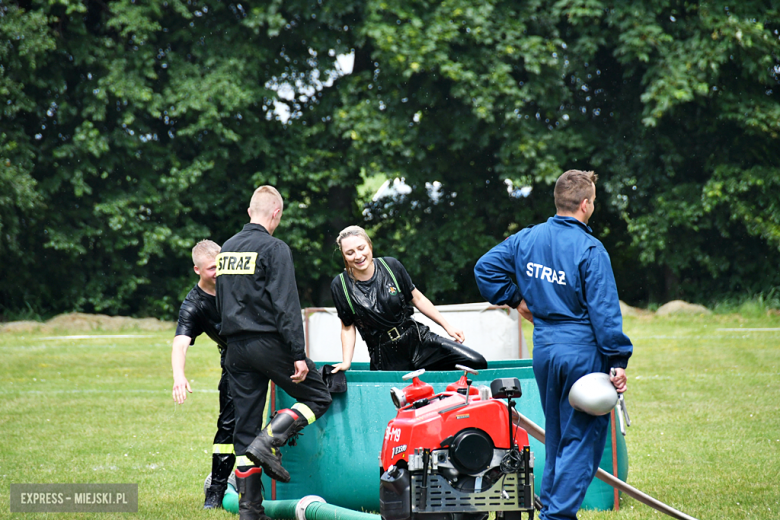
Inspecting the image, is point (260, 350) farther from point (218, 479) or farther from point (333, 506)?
point (218, 479)

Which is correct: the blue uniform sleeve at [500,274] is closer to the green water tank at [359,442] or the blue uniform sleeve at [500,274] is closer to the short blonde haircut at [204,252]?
the green water tank at [359,442]

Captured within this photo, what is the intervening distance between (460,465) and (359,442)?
1428 millimetres

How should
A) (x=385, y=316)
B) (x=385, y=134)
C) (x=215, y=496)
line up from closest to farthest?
1. (x=385, y=316)
2. (x=215, y=496)
3. (x=385, y=134)

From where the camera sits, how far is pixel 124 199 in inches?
872

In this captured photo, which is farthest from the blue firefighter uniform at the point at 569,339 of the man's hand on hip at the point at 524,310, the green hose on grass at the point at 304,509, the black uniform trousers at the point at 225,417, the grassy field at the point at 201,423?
the black uniform trousers at the point at 225,417

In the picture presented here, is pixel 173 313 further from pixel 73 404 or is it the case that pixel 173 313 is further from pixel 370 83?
pixel 73 404

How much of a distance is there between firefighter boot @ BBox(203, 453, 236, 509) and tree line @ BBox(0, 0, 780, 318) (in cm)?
1649

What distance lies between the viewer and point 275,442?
481 centimetres

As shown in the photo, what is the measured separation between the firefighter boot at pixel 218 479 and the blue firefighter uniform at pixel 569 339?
2.44 metres

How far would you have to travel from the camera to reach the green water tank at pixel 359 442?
5.11 m

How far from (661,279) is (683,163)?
11.0 ft

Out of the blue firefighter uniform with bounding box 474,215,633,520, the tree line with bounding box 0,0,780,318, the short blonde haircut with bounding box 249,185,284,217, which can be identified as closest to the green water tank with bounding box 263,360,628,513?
the blue firefighter uniform with bounding box 474,215,633,520

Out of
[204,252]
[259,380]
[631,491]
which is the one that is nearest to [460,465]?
[631,491]

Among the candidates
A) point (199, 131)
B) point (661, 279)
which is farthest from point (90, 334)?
point (661, 279)
